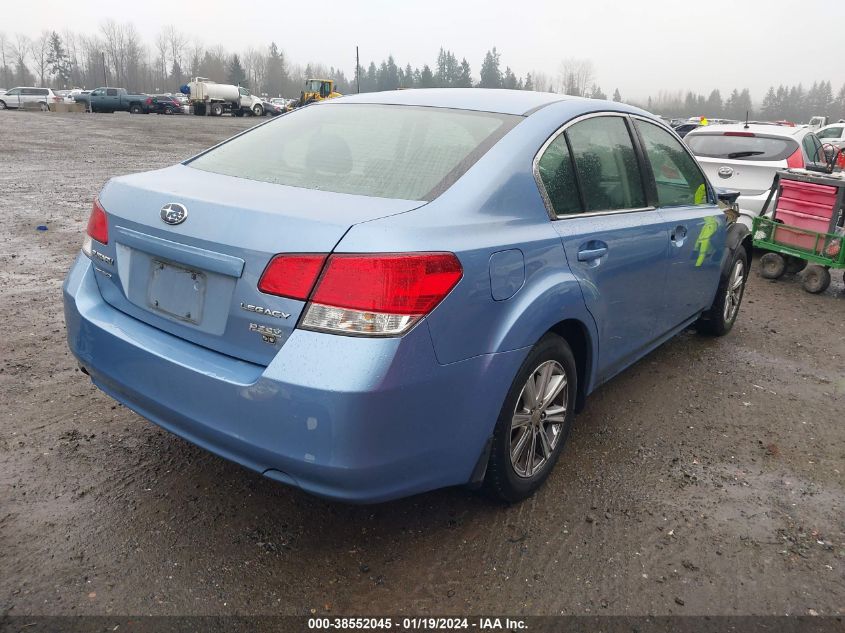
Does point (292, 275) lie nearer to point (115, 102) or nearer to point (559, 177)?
point (559, 177)

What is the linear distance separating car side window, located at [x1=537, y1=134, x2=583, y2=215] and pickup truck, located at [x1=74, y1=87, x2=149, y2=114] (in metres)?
50.5

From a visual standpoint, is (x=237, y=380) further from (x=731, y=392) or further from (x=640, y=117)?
(x=731, y=392)

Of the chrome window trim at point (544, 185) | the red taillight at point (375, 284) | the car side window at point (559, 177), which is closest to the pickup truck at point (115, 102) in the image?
the chrome window trim at point (544, 185)

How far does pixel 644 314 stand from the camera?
3717 mm

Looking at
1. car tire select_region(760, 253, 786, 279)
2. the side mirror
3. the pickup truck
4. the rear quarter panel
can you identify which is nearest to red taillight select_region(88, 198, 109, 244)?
the rear quarter panel

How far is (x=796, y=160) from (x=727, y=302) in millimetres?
4215

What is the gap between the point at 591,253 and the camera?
119 inches

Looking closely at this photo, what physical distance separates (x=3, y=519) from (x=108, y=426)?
2.66 ft

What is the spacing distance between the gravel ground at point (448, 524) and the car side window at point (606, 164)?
4.10 feet

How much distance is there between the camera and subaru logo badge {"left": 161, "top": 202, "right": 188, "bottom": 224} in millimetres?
2422

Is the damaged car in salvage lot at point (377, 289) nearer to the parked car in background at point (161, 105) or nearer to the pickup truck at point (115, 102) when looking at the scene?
the parked car in background at point (161, 105)

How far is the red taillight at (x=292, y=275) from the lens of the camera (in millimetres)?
2152

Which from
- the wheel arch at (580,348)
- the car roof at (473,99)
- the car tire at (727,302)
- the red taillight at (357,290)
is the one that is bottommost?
the car tire at (727,302)

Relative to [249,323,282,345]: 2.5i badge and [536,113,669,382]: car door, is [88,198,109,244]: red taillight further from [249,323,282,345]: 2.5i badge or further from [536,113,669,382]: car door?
[536,113,669,382]: car door
